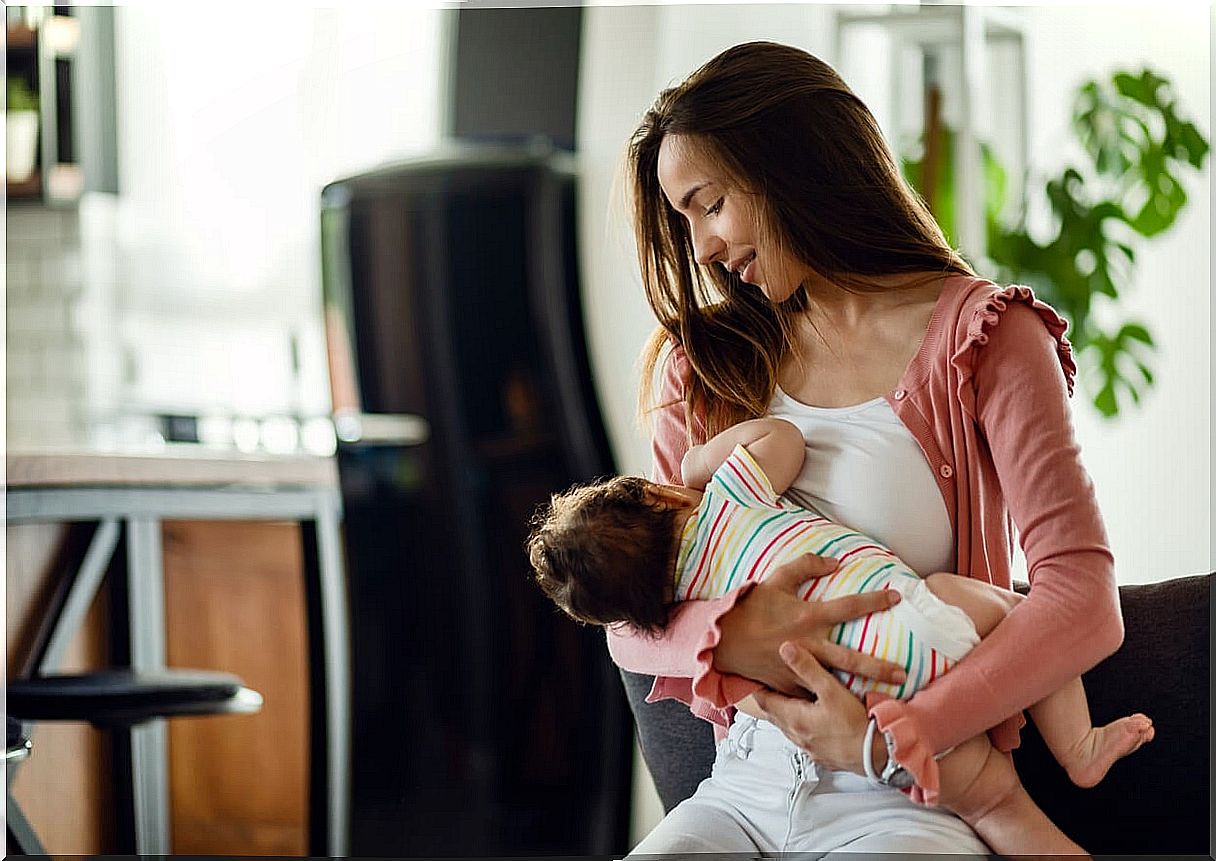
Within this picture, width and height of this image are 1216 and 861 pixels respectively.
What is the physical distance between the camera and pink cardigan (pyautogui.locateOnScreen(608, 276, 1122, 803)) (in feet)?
3.44

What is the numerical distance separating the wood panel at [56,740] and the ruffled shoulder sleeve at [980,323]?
52.4 inches

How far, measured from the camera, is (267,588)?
2732 millimetres

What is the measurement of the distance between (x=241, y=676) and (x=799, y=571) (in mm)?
1839

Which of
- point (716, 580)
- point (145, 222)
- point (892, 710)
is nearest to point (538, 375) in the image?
point (716, 580)

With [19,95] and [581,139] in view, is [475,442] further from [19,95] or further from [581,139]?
[19,95]

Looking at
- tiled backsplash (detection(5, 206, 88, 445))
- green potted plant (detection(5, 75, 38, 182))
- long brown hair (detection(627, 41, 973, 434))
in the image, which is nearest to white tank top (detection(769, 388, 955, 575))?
long brown hair (detection(627, 41, 973, 434))

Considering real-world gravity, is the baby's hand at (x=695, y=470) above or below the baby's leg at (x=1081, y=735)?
above

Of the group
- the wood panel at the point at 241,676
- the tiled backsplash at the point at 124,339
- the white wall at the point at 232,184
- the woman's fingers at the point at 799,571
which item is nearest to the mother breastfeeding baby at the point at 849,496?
the woman's fingers at the point at 799,571

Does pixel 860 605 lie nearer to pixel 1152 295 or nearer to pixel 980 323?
pixel 980 323

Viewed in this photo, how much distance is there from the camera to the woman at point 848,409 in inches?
42.1

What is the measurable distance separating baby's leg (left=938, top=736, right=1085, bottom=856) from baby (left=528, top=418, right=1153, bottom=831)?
0.02 meters

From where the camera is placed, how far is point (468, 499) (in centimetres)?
238

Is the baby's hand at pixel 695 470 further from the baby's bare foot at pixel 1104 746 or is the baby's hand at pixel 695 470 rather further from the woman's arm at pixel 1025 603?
the baby's bare foot at pixel 1104 746

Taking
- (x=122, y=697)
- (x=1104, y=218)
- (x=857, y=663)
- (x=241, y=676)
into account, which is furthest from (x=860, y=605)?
(x=1104, y=218)
